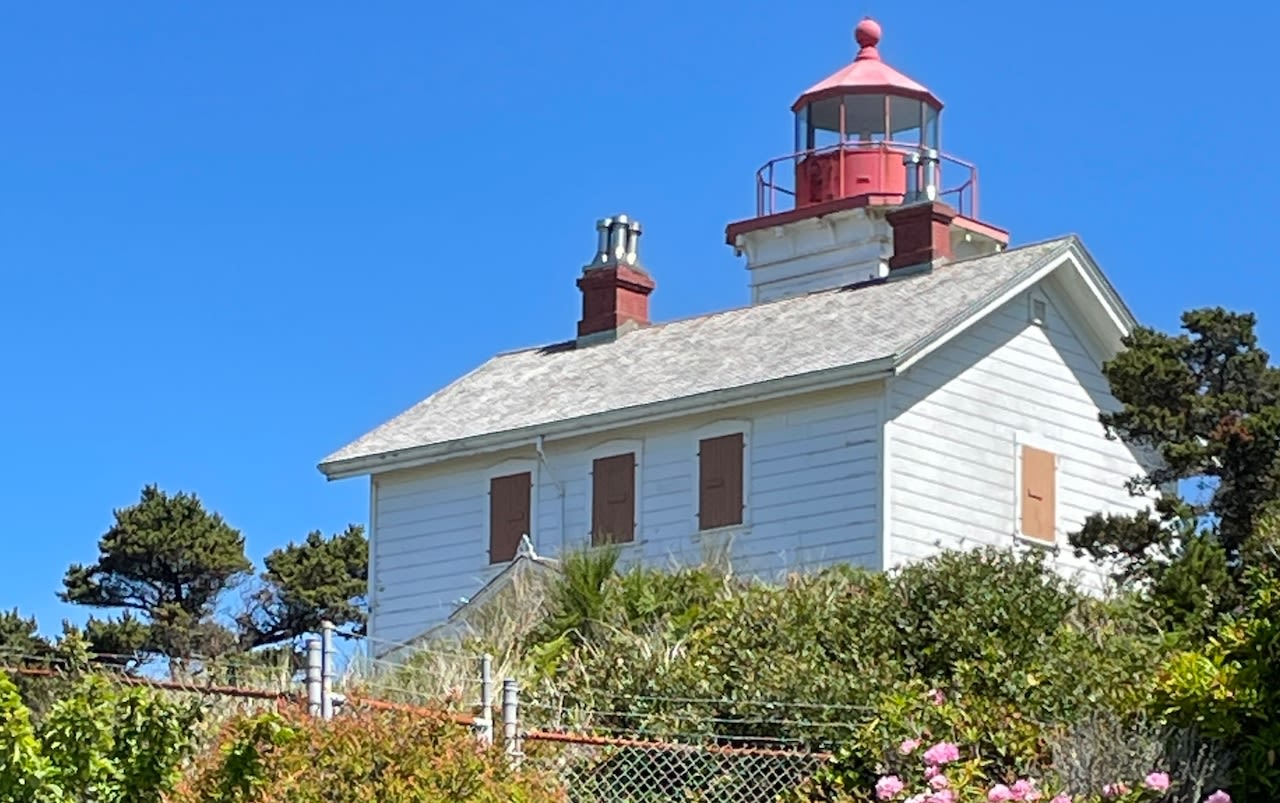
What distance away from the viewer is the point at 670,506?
26312 millimetres

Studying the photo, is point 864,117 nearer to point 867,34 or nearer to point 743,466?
point 867,34

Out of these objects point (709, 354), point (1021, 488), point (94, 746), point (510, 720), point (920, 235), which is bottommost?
point (94, 746)

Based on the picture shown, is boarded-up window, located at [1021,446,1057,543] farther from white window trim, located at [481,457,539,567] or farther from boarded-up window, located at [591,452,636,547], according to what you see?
white window trim, located at [481,457,539,567]

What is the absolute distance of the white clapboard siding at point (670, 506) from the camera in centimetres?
2483

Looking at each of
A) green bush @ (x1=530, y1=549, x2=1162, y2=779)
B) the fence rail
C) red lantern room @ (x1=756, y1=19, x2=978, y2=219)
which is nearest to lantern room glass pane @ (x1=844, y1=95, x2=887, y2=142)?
red lantern room @ (x1=756, y1=19, x2=978, y2=219)

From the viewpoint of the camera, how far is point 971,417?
25.9 m

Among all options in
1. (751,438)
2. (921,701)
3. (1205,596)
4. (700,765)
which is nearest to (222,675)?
(700,765)

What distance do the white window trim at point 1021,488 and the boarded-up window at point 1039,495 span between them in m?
0.02

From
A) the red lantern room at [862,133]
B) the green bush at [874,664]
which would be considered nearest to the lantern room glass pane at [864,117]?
the red lantern room at [862,133]

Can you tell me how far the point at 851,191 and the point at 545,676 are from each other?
20636mm

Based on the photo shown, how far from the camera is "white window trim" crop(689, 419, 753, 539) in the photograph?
2567 cm

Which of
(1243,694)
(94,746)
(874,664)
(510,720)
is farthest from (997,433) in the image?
(94,746)

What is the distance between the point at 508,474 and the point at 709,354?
8.60 feet

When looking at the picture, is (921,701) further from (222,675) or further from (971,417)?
(971,417)
